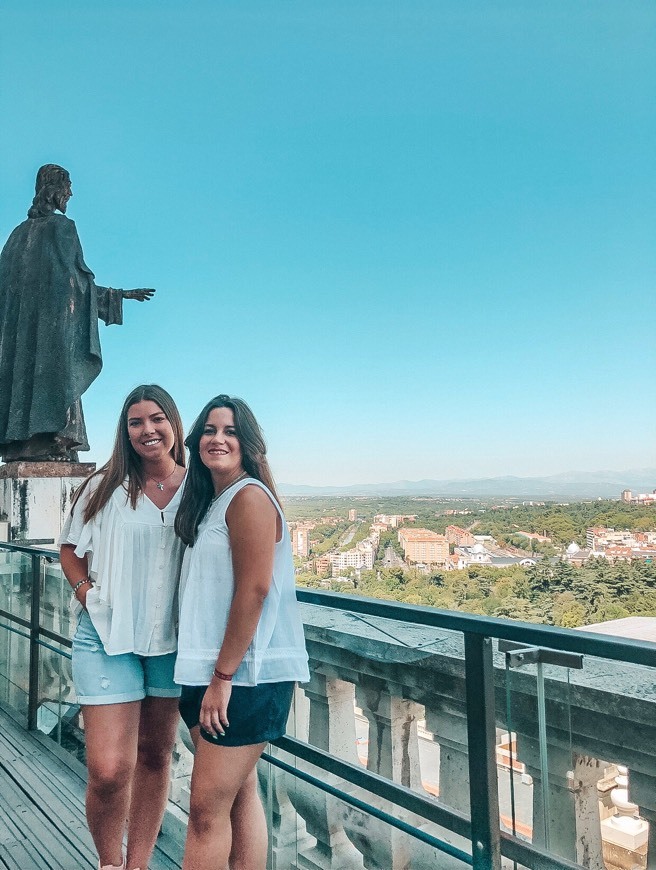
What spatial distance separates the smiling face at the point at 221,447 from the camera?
152cm

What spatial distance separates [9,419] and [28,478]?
52 centimetres

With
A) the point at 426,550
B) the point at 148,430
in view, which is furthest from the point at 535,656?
the point at 426,550

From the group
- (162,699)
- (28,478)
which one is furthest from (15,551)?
(162,699)

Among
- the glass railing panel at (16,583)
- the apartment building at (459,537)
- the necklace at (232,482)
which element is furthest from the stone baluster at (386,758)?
the apartment building at (459,537)

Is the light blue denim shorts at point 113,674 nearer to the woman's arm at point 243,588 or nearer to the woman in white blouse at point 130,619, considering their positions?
the woman in white blouse at point 130,619

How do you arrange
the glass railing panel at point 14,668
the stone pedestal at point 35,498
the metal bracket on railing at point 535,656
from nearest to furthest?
the metal bracket on railing at point 535,656 < the glass railing panel at point 14,668 < the stone pedestal at point 35,498

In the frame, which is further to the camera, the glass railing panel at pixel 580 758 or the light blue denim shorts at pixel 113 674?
the light blue denim shorts at pixel 113 674

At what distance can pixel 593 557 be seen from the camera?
32.0 metres

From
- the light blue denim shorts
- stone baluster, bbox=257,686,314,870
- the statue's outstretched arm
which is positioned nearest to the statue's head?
the statue's outstretched arm

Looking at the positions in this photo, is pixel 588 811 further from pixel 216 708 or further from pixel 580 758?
pixel 216 708

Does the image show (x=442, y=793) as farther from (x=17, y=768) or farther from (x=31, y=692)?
(x=31, y=692)

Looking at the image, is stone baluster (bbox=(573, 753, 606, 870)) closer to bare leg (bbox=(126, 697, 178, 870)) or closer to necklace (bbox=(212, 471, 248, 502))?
necklace (bbox=(212, 471, 248, 502))

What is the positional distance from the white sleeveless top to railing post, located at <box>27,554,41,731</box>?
2.34m

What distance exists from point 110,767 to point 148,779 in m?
0.17
